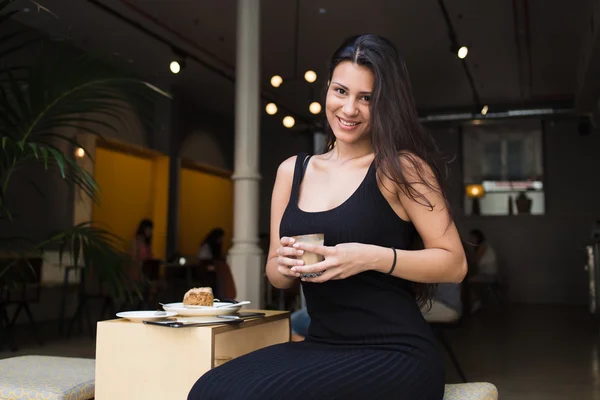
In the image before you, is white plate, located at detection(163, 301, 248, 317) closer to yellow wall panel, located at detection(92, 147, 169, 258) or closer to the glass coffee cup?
the glass coffee cup

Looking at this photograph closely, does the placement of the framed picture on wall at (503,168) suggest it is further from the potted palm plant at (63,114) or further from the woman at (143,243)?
the potted palm plant at (63,114)

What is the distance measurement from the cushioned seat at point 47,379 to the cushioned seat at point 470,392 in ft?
3.40

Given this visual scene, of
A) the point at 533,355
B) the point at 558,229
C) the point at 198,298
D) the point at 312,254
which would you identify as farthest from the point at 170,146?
the point at 312,254

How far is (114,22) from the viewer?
764cm

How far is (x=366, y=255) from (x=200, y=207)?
459 inches

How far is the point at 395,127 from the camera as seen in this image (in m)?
1.46

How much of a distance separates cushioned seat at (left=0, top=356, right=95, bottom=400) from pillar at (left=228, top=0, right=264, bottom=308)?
193 cm

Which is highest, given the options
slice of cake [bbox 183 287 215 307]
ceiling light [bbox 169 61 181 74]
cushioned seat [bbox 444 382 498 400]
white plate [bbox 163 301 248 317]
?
ceiling light [bbox 169 61 181 74]

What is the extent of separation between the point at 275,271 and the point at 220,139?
1127 centimetres

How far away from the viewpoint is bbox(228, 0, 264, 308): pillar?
4.08 m

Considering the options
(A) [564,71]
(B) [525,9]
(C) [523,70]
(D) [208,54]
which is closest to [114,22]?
(D) [208,54]

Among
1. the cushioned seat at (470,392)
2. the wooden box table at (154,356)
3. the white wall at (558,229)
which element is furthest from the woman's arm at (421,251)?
the white wall at (558,229)

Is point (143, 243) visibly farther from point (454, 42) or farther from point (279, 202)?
point (279, 202)

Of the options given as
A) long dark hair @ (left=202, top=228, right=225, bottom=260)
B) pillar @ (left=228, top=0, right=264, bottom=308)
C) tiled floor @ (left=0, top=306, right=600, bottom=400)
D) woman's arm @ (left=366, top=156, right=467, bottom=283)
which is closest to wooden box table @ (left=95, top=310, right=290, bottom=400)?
woman's arm @ (left=366, top=156, right=467, bottom=283)
